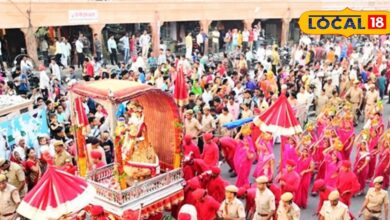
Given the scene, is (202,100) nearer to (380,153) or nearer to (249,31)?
(380,153)

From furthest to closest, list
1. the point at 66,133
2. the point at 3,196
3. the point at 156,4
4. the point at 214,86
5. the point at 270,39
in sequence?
the point at 270,39, the point at 156,4, the point at 214,86, the point at 66,133, the point at 3,196

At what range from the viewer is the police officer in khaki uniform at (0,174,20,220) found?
653cm

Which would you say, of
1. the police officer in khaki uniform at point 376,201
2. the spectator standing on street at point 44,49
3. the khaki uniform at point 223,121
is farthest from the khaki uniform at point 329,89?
the spectator standing on street at point 44,49

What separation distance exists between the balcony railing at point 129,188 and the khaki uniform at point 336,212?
7.09ft

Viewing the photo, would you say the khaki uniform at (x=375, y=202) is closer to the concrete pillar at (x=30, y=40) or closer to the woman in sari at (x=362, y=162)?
the woman in sari at (x=362, y=162)

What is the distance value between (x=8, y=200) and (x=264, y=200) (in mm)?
3425

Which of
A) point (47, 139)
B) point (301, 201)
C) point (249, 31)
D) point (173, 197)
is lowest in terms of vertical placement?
point (301, 201)

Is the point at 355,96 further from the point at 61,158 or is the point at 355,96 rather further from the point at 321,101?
the point at 61,158

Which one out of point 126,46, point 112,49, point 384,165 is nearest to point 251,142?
point 384,165

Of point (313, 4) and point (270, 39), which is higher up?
point (313, 4)

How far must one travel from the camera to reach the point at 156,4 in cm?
1878

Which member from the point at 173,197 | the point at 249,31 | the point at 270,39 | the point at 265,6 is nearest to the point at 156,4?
the point at 249,31

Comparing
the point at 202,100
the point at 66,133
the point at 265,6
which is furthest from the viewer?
the point at 265,6

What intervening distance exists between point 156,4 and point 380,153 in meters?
12.3
